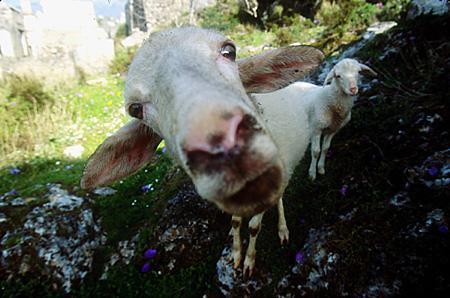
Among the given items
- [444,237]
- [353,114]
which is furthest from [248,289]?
[353,114]

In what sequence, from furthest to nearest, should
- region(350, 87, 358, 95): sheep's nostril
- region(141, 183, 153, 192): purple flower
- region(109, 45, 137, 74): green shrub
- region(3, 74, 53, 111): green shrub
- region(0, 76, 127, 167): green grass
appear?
1. region(109, 45, 137, 74): green shrub
2. region(3, 74, 53, 111): green shrub
3. region(0, 76, 127, 167): green grass
4. region(141, 183, 153, 192): purple flower
5. region(350, 87, 358, 95): sheep's nostril

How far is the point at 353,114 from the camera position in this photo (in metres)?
3.99

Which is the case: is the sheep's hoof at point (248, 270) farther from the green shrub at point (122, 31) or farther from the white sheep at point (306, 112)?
the green shrub at point (122, 31)

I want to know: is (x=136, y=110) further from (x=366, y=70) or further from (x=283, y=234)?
(x=366, y=70)

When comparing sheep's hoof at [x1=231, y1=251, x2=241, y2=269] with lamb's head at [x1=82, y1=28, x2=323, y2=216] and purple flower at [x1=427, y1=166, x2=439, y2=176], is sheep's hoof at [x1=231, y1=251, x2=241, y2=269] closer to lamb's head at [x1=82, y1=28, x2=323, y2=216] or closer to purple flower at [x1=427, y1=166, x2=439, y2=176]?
lamb's head at [x1=82, y1=28, x2=323, y2=216]

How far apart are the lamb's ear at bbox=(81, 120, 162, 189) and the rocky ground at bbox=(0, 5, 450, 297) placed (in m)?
1.19

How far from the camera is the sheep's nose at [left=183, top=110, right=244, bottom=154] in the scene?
90cm

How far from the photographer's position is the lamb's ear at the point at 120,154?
2219 millimetres

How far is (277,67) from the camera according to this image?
2189 millimetres

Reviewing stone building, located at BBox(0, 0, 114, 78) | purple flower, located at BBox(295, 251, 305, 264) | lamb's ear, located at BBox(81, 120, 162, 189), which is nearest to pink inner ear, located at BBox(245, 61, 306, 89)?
lamb's ear, located at BBox(81, 120, 162, 189)

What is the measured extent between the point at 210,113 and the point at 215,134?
3.2 inches

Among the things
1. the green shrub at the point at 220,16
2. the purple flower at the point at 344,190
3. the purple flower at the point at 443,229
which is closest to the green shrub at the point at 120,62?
the green shrub at the point at 220,16

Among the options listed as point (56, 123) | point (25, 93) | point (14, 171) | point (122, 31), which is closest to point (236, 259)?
point (14, 171)

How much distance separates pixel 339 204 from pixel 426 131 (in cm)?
113
